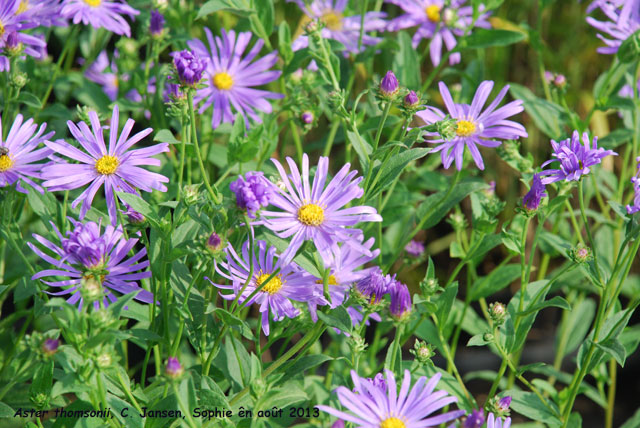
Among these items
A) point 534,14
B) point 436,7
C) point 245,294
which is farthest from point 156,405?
point 534,14

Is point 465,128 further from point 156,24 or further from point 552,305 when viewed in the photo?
point 156,24

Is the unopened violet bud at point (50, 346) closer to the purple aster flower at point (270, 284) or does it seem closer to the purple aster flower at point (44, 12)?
the purple aster flower at point (270, 284)

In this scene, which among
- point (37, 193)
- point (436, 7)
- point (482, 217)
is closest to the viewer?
point (37, 193)

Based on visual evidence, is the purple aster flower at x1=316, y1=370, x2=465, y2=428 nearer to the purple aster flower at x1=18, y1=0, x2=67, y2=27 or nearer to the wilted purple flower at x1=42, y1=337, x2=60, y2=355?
the wilted purple flower at x1=42, y1=337, x2=60, y2=355

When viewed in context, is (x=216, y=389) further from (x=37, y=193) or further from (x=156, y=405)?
(x=37, y=193)

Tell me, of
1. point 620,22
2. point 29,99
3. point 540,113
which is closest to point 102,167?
point 29,99

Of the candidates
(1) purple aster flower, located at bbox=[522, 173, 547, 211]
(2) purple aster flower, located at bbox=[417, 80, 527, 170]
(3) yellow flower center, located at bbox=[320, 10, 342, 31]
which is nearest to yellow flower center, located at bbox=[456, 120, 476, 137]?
(2) purple aster flower, located at bbox=[417, 80, 527, 170]
